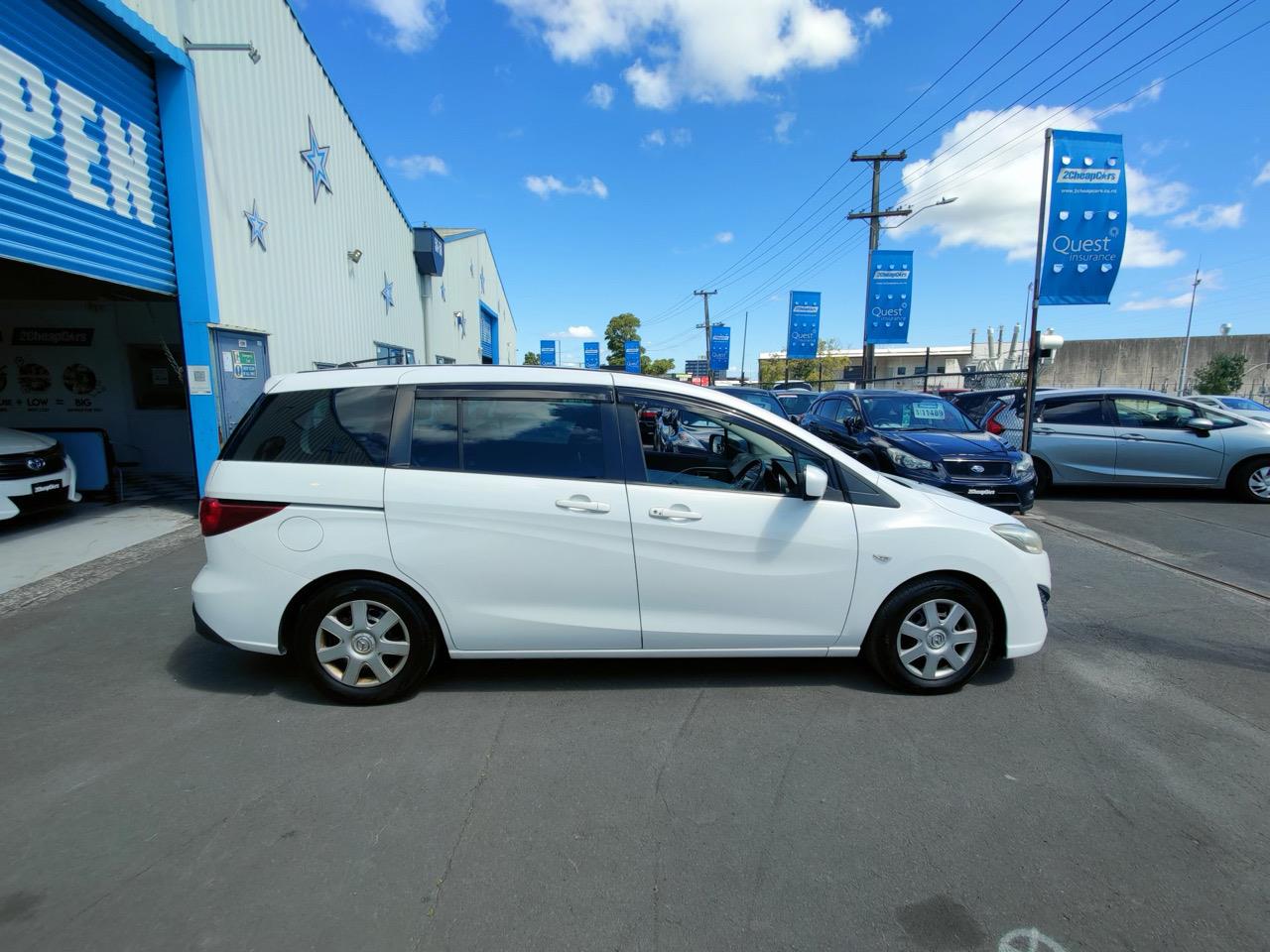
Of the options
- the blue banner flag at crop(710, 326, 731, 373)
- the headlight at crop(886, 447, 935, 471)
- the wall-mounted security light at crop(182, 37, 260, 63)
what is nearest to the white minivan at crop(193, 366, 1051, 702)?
the headlight at crop(886, 447, 935, 471)

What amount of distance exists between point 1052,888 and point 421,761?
8.26ft

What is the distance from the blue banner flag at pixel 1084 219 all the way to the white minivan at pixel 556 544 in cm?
871

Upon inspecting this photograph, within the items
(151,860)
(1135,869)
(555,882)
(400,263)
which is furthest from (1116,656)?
(400,263)

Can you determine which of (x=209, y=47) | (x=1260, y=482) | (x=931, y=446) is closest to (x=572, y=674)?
(x=931, y=446)

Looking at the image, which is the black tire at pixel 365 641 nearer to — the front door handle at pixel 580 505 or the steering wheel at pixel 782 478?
the front door handle at pixel 580 505

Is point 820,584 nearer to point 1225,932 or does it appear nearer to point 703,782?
point 703,782

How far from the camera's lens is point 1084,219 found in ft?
32.2

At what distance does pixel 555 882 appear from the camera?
2211 mm

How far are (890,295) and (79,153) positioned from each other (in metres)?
19.4

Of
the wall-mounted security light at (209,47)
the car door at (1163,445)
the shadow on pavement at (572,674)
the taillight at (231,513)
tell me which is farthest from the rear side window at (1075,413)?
the wall-mounted security light at (209,47)

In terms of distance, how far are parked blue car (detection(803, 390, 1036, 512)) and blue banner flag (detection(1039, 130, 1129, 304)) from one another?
309cm

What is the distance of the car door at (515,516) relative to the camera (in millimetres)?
3250

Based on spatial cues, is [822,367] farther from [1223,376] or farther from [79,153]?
[79,153]

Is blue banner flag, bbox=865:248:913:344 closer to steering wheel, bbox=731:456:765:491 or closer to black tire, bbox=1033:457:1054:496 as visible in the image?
black tire, bbox=1033:457:1054:496
